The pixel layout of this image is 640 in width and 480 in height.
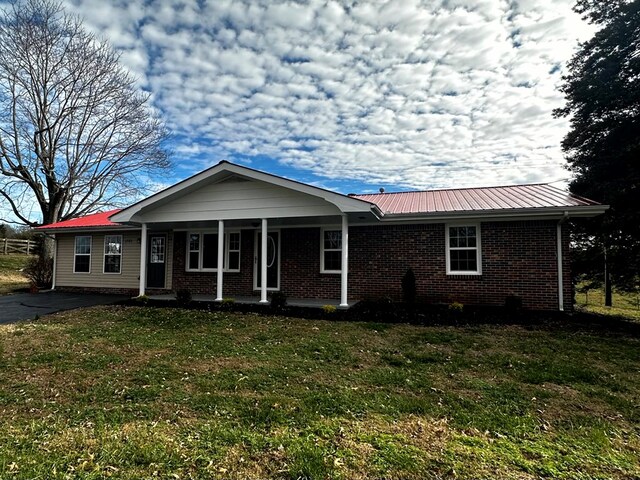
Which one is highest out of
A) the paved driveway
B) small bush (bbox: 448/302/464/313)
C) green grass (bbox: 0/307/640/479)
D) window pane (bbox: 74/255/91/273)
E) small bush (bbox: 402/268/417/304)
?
window pane (bbox: 74/255/91/273)

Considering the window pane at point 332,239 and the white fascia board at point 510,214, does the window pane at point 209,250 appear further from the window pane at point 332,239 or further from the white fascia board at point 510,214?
the white fascia board at point 510,214

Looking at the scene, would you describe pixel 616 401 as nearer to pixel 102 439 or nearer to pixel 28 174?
pixel 102 439

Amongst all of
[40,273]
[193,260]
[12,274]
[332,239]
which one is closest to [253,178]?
[332,239]

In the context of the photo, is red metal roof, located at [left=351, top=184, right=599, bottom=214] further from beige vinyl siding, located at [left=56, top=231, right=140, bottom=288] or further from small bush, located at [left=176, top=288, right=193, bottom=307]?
beige vinyl siding, located at [left=56, top=231, right=140, bottom=288]

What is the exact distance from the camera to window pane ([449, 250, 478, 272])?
33.2 ft

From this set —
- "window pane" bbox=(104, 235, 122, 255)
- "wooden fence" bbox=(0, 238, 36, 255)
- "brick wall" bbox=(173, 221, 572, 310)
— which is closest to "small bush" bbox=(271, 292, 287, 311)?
"brick wall" bbox=(173, 221, 572, 310)

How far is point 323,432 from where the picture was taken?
11.1 ft

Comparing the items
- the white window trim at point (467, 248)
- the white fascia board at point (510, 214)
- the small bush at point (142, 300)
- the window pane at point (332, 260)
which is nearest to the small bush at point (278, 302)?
the window pane at point (332, 260)

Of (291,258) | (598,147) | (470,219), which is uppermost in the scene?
(598,147)

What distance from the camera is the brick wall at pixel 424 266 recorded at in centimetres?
945

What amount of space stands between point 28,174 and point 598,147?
88.1ft

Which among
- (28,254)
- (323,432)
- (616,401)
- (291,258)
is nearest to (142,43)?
(291,258)

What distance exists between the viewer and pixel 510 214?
9.29 meters

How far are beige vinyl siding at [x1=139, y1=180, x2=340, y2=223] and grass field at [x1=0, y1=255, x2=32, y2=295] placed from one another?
32.0 feet
